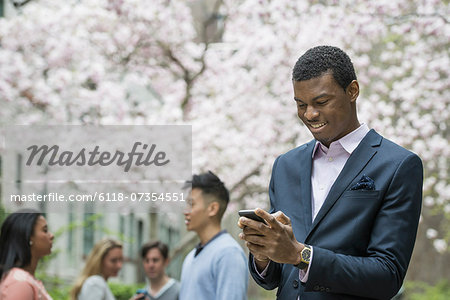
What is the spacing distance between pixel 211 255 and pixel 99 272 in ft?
8.32

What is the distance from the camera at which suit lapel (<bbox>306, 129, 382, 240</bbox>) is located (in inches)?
108

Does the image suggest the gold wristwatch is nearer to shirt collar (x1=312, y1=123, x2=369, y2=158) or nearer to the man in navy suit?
the man in navy suit

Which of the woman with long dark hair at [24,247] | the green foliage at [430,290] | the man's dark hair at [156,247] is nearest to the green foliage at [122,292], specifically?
the man's dark hair at [156,247]

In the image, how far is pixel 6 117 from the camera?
13.3m

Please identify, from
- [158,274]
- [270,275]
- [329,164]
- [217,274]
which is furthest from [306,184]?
[158,274]

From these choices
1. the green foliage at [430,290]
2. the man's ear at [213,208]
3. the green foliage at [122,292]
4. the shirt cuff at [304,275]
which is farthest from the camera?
the green foliage at [430,290]

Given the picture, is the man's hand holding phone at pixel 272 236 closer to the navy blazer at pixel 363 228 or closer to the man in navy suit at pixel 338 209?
the man in navy suit at pixel 338 209

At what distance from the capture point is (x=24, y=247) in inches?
188

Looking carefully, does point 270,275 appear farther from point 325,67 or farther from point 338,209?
point 325,67

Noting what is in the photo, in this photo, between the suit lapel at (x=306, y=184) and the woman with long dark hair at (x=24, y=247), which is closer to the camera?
the suit lapel at (x=306, y=184)

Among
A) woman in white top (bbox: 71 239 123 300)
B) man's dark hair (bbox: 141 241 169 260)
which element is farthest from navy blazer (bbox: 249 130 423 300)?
man's dark hair (bbox: 141 241 169 260)

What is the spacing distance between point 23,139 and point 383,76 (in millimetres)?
6741

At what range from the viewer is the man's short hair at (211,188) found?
221 inches

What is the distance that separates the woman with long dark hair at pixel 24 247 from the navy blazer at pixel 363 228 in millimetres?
2228
